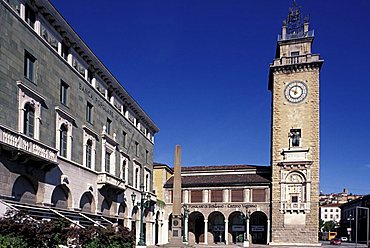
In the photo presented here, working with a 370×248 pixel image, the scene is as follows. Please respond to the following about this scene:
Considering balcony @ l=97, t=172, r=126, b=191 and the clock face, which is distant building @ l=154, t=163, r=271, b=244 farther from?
balcony @ l=97, t=172, r=126, b=191

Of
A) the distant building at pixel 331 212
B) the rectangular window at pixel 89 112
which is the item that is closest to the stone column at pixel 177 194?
the rectangular window at pixel 89 112

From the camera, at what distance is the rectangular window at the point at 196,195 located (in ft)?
214

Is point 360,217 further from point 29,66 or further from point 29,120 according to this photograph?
point 29,66

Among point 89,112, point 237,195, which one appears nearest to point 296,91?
point 237,195

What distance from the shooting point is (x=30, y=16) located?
22891 millimetres

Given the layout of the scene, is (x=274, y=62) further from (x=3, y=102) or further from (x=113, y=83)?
(x=3, y=102)

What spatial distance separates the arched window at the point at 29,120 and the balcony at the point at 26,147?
96 cm

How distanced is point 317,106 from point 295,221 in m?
15.9

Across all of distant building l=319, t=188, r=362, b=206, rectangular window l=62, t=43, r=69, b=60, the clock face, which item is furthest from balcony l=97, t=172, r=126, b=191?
distant building l=319, t=188, r=362, b=206

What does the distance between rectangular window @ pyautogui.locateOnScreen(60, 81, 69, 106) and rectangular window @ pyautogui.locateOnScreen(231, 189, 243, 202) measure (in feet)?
133

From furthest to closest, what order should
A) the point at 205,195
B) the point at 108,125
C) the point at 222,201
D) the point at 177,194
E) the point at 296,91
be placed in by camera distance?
the point at 205,195 → the point at 222,201 → the point at 296,91 → the point at 177,194 → the point at 108,125

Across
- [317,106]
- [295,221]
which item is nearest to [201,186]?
[295,221]

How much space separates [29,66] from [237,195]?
45917 mm

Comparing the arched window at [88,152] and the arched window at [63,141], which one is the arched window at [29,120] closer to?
the arched window at [63,141]
